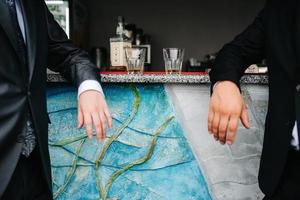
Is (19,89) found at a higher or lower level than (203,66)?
higher

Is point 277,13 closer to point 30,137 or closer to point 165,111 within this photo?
point 165,111

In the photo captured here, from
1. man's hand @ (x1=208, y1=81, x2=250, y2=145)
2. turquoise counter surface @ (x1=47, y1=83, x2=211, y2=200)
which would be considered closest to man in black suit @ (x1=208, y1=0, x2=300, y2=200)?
man's hand @ (x1=208, y1=81, x2=250, y2=145)

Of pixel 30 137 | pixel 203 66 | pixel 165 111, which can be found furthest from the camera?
pixel 203 66

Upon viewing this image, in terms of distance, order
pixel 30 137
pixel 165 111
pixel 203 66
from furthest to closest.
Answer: pixel 203 66
pixel 165 111
pixel 30 137

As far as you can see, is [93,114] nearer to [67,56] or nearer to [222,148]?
[67,56]

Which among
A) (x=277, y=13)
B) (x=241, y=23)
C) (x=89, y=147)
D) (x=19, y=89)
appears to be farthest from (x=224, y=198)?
(x=241, y=23)

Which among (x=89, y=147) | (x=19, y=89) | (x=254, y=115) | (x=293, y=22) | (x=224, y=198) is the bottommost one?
(x=224, y=198)

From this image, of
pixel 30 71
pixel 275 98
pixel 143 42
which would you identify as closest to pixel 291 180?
pixel 275 98
